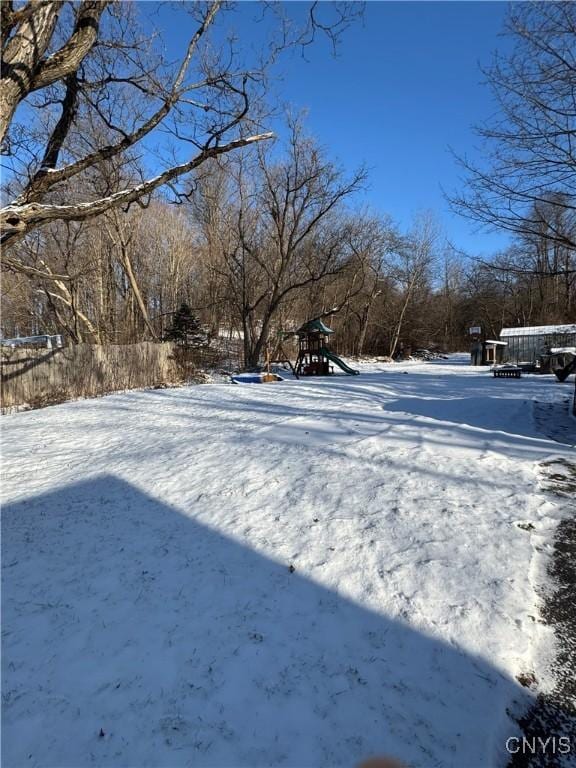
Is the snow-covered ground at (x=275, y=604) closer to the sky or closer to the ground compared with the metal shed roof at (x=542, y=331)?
closer to the ground

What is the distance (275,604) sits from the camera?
2514 mm

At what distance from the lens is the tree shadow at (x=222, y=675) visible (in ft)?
5.45

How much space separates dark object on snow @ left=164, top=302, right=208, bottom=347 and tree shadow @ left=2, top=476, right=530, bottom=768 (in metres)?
22.6

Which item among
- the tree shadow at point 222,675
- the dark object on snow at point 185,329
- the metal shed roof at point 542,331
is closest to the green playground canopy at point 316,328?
the dark object on snow at point 185,329

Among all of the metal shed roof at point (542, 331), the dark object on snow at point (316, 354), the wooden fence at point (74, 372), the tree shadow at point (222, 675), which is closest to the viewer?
the tree shadow at point (222, 675)

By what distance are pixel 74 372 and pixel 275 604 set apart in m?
12.6

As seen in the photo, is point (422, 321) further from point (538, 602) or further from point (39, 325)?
point (538, 602)

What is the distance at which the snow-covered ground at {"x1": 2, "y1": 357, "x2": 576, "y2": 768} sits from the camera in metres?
1.72

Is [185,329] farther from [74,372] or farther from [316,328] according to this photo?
[74,372]

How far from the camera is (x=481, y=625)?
223 centimetres

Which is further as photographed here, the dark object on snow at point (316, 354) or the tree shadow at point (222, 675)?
the dark object on snow at point (316, 354)

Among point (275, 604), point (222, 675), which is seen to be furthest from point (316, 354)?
point (222, 675)

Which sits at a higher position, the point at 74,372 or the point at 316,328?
the point at 316,328

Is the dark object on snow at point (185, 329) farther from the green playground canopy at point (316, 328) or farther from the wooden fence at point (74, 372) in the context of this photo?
the green playground canopy at point (316, 328)
